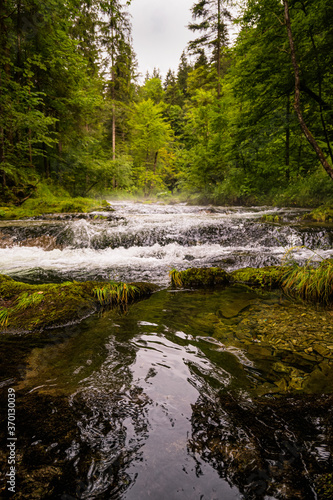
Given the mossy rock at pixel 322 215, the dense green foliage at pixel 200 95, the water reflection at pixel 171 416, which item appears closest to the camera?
the water reflection at pixel 171 416

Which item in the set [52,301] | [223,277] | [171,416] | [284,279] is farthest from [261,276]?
[52,301]

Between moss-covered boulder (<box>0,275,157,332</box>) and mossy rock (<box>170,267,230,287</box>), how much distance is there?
1.01 metres

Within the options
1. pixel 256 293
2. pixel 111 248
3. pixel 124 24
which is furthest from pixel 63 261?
pixel 124 24

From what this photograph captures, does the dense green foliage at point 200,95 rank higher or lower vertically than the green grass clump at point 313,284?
higher

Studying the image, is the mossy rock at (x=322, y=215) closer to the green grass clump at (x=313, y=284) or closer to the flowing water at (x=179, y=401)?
the green grass clump at (x=313, y=284)

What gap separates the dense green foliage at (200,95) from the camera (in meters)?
7.87

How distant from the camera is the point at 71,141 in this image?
15820mm

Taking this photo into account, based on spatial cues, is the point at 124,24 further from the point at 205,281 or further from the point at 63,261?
the point at 205,281

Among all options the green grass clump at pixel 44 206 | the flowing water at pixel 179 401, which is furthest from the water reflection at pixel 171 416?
the green grass clump at pixel 44 206

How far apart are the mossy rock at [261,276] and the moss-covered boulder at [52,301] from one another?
2274 mm

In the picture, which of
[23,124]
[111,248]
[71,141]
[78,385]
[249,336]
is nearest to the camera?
[78,385]

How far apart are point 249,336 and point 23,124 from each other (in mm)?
12506

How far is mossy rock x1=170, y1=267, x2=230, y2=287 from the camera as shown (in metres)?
4.86

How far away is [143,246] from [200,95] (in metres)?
16.0
